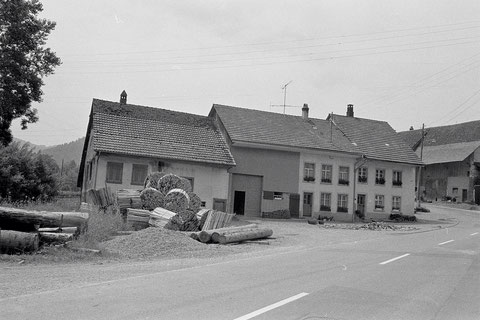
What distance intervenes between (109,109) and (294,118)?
1806 centimetres

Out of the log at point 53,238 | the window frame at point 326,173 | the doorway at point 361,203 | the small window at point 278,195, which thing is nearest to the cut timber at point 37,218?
the log at point 53,238

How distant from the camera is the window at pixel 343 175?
4309cm

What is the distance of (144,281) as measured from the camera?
31.4 ft

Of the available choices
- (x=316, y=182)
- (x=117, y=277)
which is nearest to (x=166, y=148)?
(x=316, y=182)

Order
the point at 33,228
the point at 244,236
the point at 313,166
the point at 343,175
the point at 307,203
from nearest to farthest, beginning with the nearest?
the point at 33,228 → the point at 244,236 → the point at 307,203 → the point at 313,166 → the point at 343,175

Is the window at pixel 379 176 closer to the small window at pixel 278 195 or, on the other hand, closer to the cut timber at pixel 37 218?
the small window at pixel 278 195

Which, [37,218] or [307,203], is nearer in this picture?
[37,218]

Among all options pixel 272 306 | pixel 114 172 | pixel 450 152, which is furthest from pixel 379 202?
pixel 272 306

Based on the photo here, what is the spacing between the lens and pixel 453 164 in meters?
68.1

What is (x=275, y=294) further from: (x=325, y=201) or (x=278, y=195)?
(x=325, y=201)

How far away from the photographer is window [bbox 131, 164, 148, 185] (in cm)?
3325

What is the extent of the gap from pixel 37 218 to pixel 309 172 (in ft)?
99.8

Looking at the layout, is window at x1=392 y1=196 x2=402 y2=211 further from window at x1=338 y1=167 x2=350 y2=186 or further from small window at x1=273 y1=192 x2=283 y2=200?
small window at x1=273 y1=192 x2=283 y2=200

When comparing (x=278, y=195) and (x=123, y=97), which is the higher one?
(x=123, y=97)
